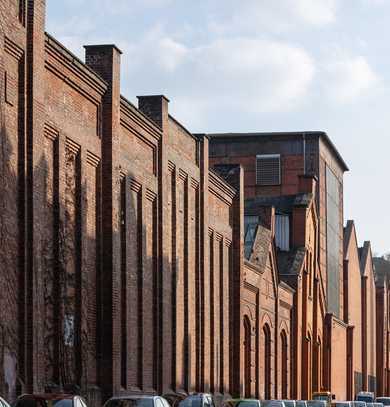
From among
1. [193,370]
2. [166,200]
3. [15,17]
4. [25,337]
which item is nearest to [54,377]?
[25,337]

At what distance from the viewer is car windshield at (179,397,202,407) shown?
3731 centimetres

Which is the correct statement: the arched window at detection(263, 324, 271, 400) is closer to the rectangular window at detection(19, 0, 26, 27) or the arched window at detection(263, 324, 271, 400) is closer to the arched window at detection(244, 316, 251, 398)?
the arched window at detection(244, 316, 251, 398)

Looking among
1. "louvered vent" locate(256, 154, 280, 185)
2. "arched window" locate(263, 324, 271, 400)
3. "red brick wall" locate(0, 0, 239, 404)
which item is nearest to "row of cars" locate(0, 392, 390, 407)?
"red brick wall" locate(0, 0, 239, 404)

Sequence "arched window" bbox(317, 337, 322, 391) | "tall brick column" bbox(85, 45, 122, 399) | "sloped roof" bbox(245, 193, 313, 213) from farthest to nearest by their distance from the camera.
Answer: "arched window" bbox(317, 337, 322, 391), "sloped roof" bbox(245, 193, 313, 213), "tall brick column" bbox(85, 45, 122, 399)

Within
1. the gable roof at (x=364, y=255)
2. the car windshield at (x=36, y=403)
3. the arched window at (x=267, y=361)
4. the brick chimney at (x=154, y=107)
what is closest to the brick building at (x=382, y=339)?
the gable roof at (x=364, y=255)

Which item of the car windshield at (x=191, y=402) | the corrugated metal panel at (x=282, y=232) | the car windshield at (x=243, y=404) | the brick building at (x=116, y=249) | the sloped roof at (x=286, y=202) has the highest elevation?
the sloped roof at (x=286, y=202)

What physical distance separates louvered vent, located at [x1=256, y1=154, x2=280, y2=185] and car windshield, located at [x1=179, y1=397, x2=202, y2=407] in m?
56.9

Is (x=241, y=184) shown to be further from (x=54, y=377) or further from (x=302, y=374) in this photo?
(x=54, y=377)

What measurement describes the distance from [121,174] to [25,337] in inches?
394

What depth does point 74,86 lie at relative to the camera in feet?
120

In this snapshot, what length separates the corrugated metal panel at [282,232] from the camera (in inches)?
3076

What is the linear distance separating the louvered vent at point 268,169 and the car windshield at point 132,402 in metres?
62.5

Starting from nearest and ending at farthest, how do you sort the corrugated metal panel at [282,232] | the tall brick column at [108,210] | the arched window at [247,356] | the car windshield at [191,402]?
the car windshield at [191,402]
the tall brick column at [108,210]
the arched window at [247,356]
the corrugated metal panel at [282,232]

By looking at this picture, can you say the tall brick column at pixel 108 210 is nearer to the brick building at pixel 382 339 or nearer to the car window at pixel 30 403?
the car window at pixel 30 403
